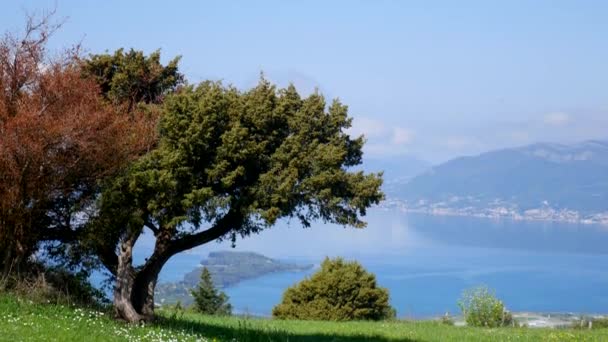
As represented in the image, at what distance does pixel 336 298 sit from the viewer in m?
43.6

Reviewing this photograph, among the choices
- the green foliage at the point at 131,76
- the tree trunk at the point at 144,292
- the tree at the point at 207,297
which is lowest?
the tree at the point at 207,297

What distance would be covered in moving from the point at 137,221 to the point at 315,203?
4213 millimetres

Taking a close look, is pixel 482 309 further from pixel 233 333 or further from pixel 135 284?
pixel 135 284

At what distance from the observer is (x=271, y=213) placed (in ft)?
53.1

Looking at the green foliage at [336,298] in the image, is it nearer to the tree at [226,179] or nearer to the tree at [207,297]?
the tree at [207,297]

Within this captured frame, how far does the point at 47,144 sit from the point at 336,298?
99.4ft

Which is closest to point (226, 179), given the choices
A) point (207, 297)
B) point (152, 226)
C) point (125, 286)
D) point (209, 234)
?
point (209, 234)

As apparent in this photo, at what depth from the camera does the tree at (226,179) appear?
1620 cm

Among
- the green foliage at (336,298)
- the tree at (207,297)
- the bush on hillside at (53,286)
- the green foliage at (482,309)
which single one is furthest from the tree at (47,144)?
the tree at (207,297)

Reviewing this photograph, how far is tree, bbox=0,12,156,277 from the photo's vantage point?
50.1ft

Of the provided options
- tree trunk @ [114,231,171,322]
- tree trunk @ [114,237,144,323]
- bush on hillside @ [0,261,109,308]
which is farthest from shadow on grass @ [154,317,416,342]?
bush on hillside @ [0,261,109,308]

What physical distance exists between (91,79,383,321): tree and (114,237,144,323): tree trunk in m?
0.02

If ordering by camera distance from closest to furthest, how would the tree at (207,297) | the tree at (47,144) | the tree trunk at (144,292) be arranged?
the tree at (47,144)
the tree trunk at (144,292)
the tree at (207,297)

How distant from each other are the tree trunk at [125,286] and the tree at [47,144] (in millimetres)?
1274
